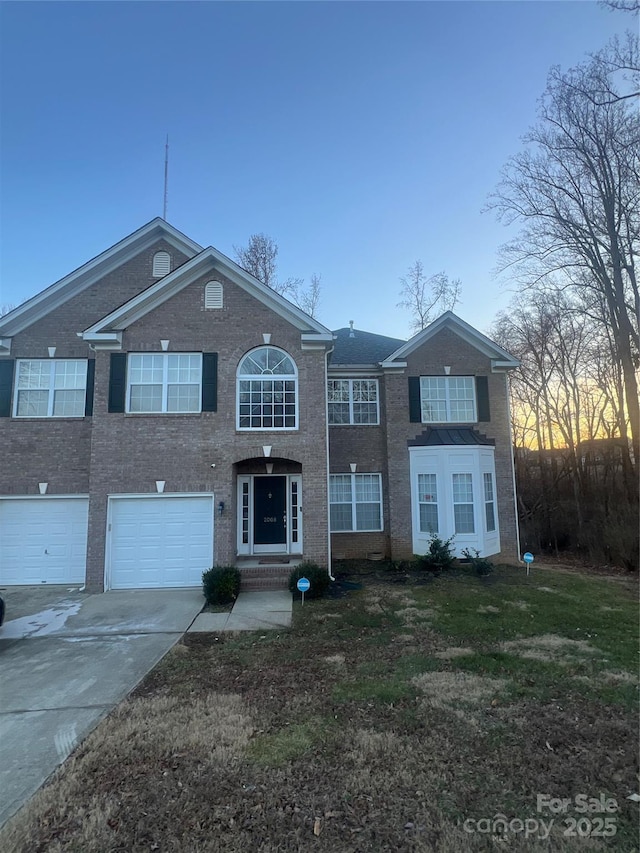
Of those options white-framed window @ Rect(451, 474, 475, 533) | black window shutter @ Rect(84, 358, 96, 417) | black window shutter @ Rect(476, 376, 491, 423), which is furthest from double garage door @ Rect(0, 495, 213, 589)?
black window shutter @ Rect(476, 376, 491, 423)

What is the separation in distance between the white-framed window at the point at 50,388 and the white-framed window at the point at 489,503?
11824mm

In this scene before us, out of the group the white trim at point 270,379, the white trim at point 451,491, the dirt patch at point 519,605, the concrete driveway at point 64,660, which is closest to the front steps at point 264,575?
the concrete driveway at point 64,660

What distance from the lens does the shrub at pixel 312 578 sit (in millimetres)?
9508

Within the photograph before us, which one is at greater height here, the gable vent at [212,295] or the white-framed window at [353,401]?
the gable vent at [212,295]

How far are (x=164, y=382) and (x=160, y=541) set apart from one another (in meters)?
3.98

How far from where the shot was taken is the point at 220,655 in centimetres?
639

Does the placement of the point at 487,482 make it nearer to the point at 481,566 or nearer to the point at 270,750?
the point at 481,566

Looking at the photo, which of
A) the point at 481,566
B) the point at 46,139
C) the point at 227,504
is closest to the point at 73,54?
the point at 46,139

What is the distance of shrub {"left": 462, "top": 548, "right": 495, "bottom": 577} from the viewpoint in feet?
37.9

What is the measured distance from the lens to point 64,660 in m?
6.29

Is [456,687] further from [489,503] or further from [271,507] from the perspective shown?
[489,503]

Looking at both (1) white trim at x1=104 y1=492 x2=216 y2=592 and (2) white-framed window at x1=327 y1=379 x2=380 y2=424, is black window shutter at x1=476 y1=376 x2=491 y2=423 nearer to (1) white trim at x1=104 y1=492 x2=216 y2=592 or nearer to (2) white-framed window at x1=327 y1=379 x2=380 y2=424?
(2) white-framed window at x1=327 y1=379 x2=380 y2=424

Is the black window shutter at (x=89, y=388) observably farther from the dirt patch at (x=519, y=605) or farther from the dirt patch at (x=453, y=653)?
the dirt patch at (x=519, y=605)

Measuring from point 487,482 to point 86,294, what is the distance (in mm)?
13245
